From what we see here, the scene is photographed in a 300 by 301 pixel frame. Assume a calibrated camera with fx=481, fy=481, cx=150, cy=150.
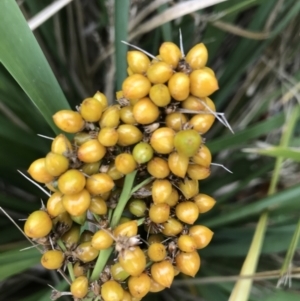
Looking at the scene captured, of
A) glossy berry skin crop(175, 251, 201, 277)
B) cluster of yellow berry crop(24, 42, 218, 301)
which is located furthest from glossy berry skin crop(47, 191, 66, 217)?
glossy berry skin crop(175, 251, 201, 277)

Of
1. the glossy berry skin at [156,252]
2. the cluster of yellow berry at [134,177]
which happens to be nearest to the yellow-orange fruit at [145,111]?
the cluster of yellow berry at [134,177]

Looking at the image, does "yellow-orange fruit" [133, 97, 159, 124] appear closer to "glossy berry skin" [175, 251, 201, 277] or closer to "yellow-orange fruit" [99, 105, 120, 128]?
"yellow-orange fruit" [99, 105, 120, 128]

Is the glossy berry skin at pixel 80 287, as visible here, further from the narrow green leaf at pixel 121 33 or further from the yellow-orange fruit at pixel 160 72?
the narrow green leaf at pixel 121 33

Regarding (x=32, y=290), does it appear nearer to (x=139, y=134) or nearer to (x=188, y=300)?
(x=188, y=300)

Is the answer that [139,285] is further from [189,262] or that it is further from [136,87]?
[136,87]

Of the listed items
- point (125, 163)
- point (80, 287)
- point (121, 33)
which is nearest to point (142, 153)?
point (125, 163)
